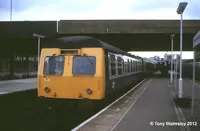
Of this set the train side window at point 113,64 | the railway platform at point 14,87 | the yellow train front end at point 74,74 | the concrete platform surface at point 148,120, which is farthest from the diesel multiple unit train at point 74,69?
the railway platform at point 14,87

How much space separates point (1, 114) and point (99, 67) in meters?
4.94

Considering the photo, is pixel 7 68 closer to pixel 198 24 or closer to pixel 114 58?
pixel 198 24

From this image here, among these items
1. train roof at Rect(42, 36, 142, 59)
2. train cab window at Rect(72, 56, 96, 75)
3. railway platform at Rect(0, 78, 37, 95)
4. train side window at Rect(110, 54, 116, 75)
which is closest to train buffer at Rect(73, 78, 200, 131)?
train cab window at Rect(72, 56, 96, 75)

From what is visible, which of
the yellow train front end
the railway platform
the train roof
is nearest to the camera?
the yellow train front end

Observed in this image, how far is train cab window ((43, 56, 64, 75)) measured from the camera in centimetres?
1461

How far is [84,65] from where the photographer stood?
566 inches

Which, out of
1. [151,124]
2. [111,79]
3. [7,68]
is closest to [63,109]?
[111,79]

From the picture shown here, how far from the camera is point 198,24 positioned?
45.3m

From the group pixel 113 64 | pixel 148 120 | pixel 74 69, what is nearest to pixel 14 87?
pixel 113 64

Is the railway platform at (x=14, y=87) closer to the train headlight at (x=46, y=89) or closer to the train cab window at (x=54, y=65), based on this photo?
the train cab window at (x=54, y=65)

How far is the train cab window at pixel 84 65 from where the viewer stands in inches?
561

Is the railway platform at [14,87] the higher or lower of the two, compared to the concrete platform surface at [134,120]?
higher

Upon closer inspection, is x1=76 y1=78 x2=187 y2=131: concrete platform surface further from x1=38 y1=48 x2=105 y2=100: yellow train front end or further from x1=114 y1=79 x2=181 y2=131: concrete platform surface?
x1=38 y1=48 x2=105 y2=100: yellow train front end

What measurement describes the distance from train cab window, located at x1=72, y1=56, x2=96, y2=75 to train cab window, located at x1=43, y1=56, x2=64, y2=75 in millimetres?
522
